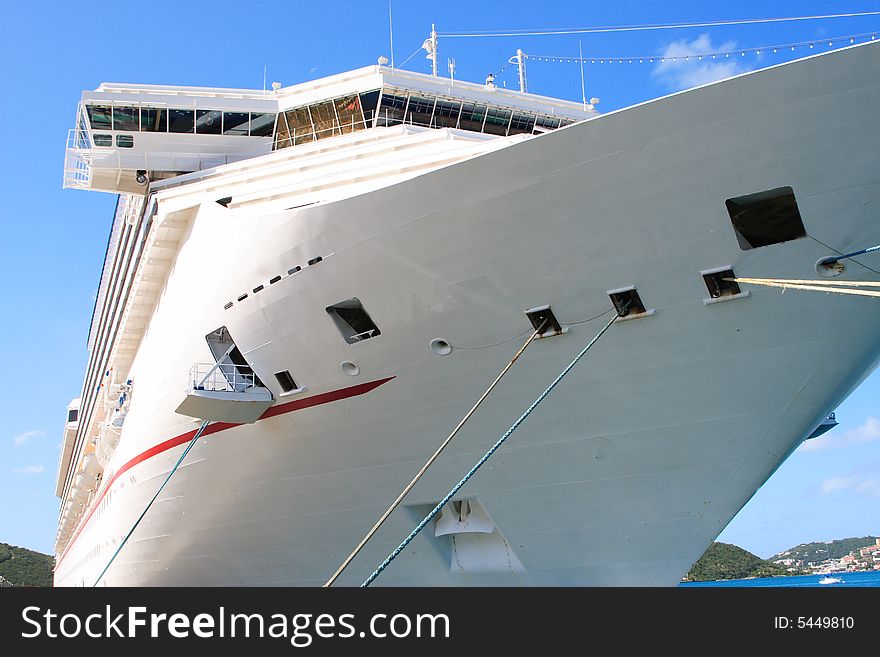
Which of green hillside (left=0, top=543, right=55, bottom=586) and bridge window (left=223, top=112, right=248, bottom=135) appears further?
green hillside (left=0, top=543, right=55, bottom=586)

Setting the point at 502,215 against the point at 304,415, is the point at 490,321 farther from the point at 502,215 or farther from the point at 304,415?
the point at 304,415

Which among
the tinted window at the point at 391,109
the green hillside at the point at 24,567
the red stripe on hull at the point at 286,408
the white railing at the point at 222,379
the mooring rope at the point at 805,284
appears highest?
the green hillside at the point at 24,567

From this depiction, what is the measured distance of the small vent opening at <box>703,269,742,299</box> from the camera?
903 cm

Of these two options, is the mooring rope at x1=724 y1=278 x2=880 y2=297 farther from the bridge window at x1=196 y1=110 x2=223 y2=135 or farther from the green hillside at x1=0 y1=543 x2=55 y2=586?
the green hillside at x1=0 y1=543 x2=55 y2=586

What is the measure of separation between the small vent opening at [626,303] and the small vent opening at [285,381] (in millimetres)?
5057

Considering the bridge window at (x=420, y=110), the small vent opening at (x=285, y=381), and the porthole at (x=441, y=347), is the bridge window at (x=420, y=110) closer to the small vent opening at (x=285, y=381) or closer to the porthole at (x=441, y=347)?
the small vent opening at (x=285, y=381)

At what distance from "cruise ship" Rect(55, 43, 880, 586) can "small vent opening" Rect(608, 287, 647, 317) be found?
49mm

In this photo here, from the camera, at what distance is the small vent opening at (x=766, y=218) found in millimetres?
8727

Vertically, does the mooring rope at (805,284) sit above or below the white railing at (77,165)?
below

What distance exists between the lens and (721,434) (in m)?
9.48

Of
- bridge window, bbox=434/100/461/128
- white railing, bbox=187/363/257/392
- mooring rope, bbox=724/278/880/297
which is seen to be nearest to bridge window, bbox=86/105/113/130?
bridge window, bbox=434/100/461/128

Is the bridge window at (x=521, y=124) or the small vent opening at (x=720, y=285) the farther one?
the bridge window at (x=521, y=124)

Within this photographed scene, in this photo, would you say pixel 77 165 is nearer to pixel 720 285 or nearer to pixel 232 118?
pixel 232 118

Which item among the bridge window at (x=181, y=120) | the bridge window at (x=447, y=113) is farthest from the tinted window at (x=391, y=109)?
the bridge window at (x=181, y=120)
